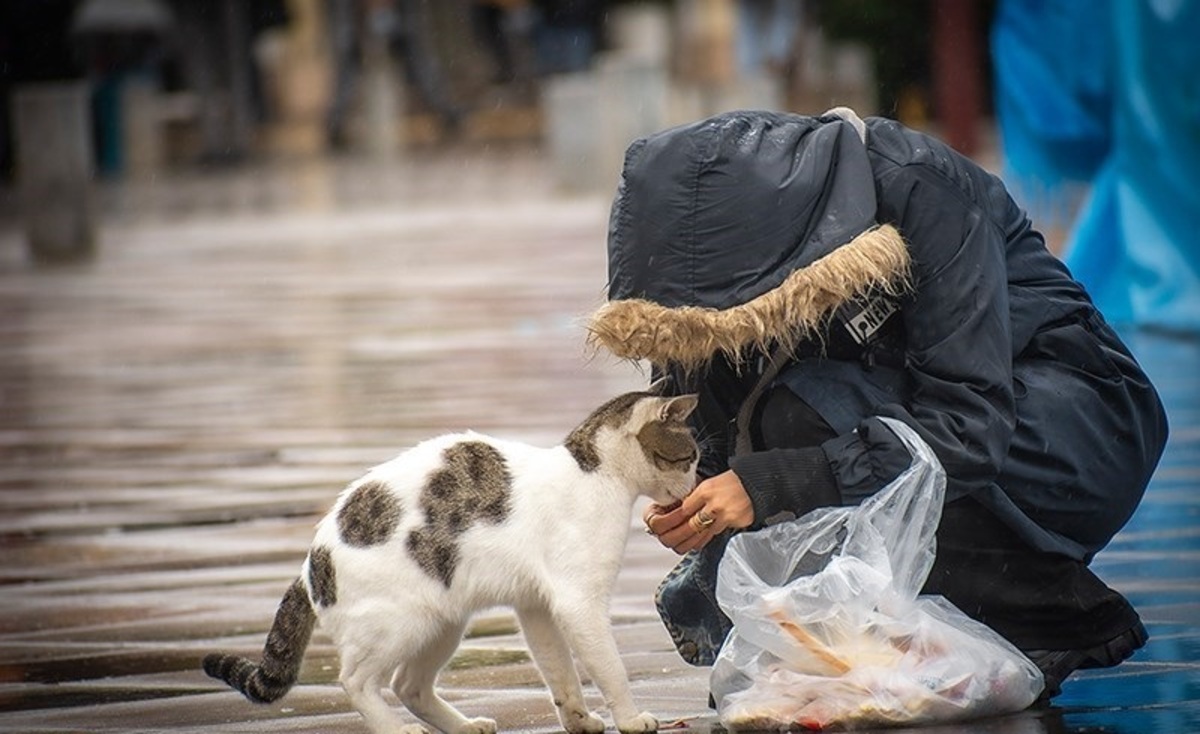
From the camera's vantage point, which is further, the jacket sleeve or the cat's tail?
the cat's tail

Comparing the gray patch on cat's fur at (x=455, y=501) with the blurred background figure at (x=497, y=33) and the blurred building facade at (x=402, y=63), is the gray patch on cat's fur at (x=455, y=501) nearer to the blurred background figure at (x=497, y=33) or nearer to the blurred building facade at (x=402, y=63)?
the blurred building facade at (x=402, y=63)

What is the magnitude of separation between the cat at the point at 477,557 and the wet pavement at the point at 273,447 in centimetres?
23

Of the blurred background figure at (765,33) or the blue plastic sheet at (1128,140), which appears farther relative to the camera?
the blurred background figure at (765,33)

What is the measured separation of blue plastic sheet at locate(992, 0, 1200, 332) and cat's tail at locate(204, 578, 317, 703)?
8.08m

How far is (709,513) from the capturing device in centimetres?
504

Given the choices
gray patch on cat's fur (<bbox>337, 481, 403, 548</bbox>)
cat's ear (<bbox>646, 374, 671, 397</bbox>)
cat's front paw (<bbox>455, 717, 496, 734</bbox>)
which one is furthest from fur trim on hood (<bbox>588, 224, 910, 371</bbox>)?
cat's front paw (<bbox>455, 717, 496, 734</bbox>)

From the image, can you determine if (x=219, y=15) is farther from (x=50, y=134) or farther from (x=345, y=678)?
(x=345, y=678)

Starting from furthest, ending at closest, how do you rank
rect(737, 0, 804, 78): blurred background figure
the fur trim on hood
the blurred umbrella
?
rect(737, 0, 804, 78): blurred background figure < the blurred umbrella < the fur trim on hood

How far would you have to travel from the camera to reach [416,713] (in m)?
5.28

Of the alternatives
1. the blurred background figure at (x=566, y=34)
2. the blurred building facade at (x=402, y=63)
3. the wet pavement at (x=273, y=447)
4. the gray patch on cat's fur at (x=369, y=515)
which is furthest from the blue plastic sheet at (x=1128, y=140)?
the blurred background figure at (x=566, y=34)

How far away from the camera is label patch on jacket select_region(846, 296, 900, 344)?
515 centimetres

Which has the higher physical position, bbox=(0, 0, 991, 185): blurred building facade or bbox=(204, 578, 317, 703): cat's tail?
bbox=(204, 578, 317, 703): cat's tail

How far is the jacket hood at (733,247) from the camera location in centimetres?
493

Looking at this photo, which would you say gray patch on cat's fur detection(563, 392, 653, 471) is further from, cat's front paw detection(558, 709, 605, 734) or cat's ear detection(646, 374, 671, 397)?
cat's front paw detection(558, 709, 605, 734)
